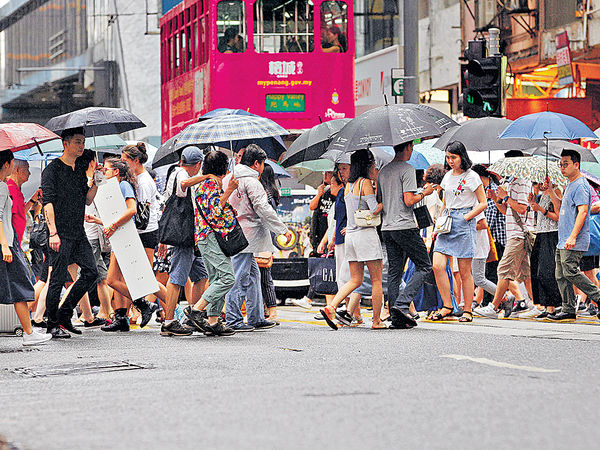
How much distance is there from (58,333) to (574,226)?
488 cm

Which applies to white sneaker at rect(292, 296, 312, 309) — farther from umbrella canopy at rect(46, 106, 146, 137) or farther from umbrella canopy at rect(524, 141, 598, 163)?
umbrella canopy at rect(524, 141, 598, 163)

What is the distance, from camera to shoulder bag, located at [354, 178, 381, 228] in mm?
11078

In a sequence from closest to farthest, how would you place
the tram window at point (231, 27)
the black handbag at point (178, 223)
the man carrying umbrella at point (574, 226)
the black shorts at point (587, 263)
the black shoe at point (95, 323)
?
1. the black handbag at point (178, 223)
2. the man carrying umbrella at point (574, 226)
3. the black shoe at point (95, 323)
4. the black shorts at point (587, 263)
5. the tram window at point (231, 27)

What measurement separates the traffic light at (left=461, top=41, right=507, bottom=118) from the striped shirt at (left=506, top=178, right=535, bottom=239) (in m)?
2.59

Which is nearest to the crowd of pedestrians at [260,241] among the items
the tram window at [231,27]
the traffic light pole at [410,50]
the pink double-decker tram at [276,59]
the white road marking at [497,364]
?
the white road marking at [497,364]

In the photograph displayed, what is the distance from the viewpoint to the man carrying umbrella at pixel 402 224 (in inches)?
437

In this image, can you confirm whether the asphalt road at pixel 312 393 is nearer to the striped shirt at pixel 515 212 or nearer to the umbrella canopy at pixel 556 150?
the striped shirt at pixel 515 212

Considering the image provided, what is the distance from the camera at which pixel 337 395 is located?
246 inches

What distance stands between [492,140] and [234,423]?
8528 millimetres

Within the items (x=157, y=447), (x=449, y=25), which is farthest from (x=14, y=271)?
(x=449, y=25)

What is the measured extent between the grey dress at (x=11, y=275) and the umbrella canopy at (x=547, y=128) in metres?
5.38

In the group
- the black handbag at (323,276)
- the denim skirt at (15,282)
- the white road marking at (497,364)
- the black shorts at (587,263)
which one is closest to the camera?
the white road marking at (497,364)

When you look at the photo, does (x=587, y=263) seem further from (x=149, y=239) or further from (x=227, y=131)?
(x=149, y=239)

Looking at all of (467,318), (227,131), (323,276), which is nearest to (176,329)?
(227,131)
